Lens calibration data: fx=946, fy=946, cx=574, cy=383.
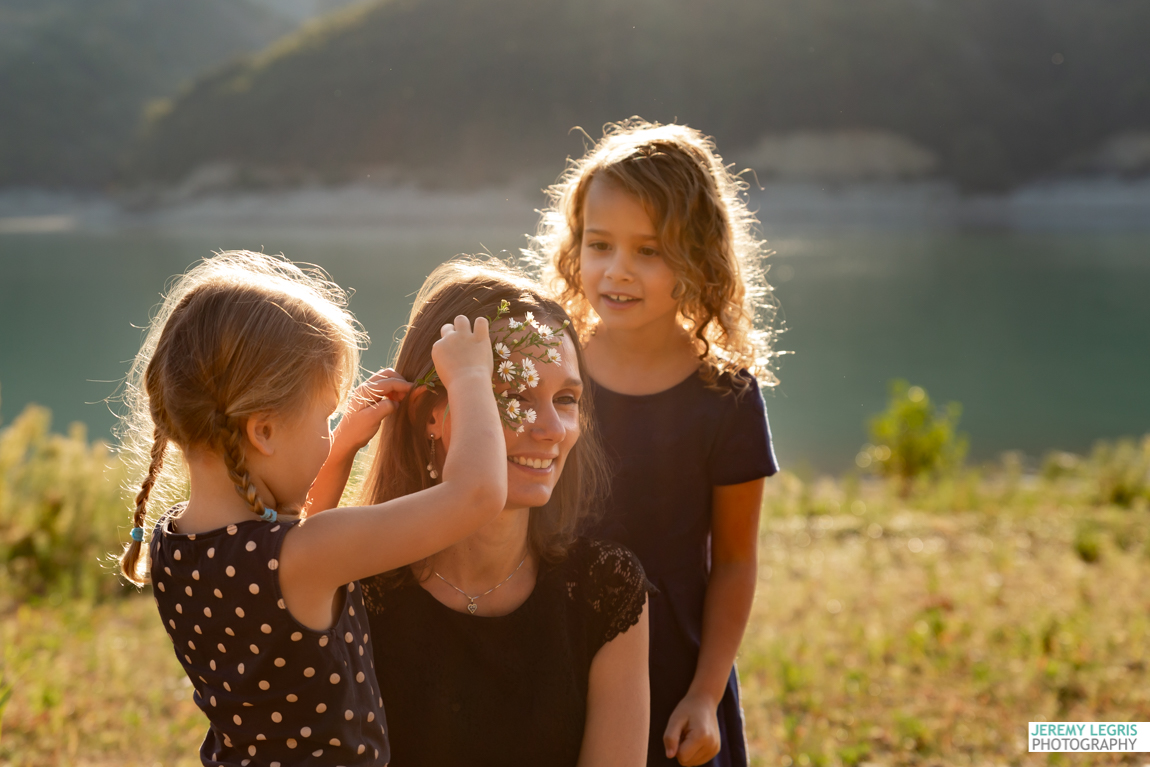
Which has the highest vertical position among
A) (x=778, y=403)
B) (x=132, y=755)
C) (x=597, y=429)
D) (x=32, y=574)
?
(x=778, y=403)

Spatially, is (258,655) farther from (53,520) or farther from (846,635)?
(53,520)

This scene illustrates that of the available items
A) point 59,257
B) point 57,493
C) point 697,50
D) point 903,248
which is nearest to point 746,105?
point 697,50

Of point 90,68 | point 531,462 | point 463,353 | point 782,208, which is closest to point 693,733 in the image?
point 531,462

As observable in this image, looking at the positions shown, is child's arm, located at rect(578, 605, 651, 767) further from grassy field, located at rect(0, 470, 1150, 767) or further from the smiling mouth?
grassy field, located at rect(0, 470, 1150, 767)

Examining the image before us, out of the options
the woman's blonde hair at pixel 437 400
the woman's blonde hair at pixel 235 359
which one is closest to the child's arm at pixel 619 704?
the woman's blonde hair at pixel 437 400

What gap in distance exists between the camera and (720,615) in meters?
2.25

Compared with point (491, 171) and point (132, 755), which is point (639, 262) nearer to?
point (132, 755)

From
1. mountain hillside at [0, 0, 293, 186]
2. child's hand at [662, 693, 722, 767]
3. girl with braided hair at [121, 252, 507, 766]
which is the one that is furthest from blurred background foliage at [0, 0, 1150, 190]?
girl with braided hair at [121, 252, 507, 766]

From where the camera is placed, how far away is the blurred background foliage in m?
69.2

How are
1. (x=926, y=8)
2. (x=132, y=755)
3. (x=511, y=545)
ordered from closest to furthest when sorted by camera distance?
(x=511, y=545)
(x=132, y=755)
(x=926, y=8)

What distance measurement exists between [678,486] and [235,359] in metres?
1.21

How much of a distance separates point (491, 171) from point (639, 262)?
66.1 metres

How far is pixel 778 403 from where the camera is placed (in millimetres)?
23953

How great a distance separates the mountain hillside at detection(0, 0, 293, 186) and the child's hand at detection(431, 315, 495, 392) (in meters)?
86.4
